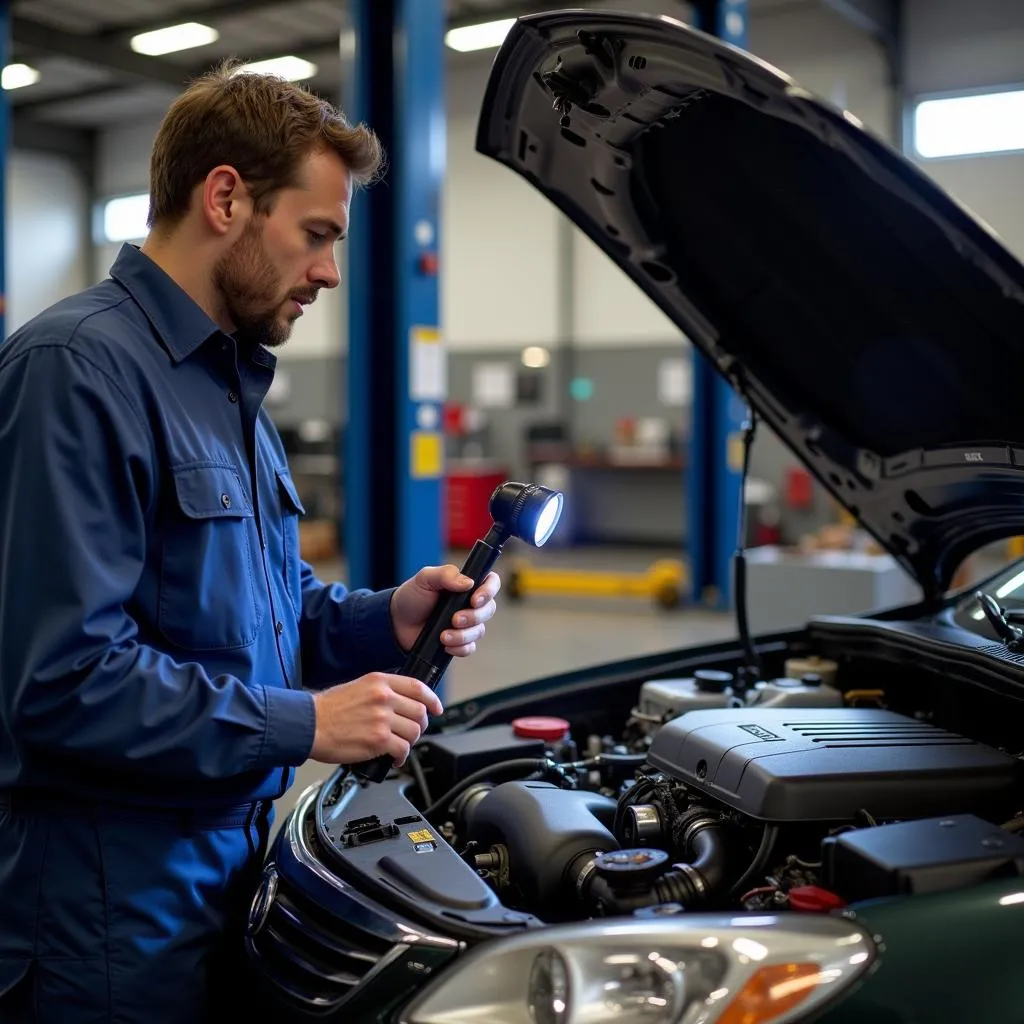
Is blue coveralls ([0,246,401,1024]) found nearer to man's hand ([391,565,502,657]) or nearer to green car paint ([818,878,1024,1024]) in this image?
man's hand ([391,565,502,657])

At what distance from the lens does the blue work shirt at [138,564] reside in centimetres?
119

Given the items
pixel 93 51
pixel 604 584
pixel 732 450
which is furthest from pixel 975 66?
pixel 93 51

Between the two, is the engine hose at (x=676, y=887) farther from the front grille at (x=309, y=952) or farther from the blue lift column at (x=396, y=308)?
the blue lift column at (x=396, y=308)

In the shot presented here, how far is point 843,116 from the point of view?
1220mm

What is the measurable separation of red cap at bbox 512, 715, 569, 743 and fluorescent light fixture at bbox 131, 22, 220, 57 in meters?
9.72

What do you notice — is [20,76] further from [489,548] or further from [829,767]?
[829,767]

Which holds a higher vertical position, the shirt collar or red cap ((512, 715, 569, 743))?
the shirt collar

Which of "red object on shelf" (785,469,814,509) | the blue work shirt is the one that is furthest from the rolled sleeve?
"red object on shelf" (785,469,814,509)

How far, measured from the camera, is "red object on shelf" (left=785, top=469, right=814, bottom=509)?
10.3 meters

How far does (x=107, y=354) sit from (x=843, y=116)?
33.8 inches

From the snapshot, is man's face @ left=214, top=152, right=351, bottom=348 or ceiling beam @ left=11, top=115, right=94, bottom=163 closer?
man's face @ left=214, top=152, right=351, bottom=348

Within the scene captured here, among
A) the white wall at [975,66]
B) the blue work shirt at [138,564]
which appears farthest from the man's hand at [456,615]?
the white wall at [975,66]

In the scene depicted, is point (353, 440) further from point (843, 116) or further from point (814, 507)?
point (814, 507)

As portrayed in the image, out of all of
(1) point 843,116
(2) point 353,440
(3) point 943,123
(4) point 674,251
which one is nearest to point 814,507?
(3) point 943,123
